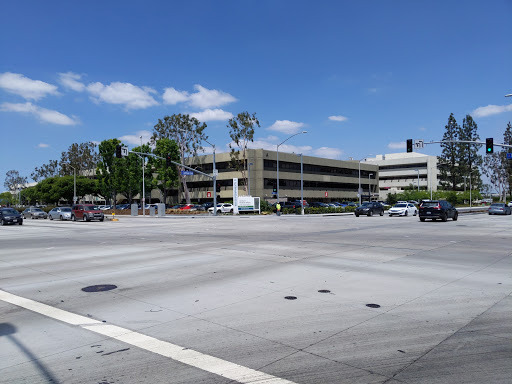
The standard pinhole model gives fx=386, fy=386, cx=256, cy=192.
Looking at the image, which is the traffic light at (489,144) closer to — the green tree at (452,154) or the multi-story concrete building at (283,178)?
the multi-story concrete building at (283,178)

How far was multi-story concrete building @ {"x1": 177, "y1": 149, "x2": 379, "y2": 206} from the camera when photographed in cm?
7244

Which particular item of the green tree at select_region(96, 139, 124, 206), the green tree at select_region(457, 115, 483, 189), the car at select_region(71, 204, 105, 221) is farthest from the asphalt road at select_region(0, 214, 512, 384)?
the green tree at select_region(457, 115, 483, 189)

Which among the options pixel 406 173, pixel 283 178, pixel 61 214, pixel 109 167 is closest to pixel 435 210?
pixel 61 214

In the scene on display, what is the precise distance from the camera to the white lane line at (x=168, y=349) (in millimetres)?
4184

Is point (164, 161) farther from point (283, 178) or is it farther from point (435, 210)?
point (435, 210)

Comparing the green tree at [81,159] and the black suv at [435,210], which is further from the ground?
the green tree at [81,159]

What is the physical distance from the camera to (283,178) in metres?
76.8

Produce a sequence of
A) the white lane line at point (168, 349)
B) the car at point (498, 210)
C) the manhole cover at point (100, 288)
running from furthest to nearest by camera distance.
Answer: the car at point (498, 210), the manhole cover at point (100, 288), the white lane line at point (168, 349)

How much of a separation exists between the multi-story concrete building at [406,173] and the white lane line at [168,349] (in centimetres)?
10479

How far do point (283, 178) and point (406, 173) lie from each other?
2042 inches

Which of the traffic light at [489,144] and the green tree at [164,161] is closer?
the traffic light at [489,144]

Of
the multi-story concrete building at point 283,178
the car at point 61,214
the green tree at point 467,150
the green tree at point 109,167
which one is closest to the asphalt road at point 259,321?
the car at point 61,214

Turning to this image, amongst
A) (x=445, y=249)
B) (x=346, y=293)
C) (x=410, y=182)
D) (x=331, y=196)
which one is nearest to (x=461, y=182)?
(x=410, y=182)

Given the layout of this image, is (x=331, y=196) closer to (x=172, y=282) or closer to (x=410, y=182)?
(x=410, y=182)
